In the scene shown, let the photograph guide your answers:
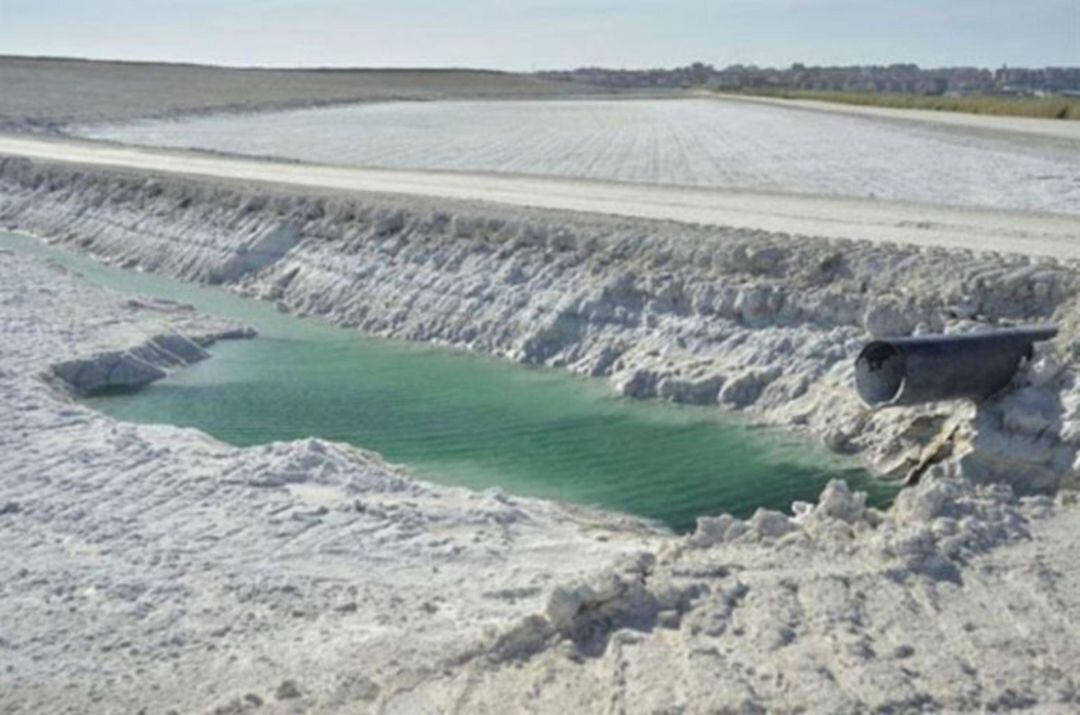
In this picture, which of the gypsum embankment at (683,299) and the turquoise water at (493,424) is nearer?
the turquoise water at (493,424)

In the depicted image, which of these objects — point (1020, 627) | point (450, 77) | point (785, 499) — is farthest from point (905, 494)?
point (450, 77)

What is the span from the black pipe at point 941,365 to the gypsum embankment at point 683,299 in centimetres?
21

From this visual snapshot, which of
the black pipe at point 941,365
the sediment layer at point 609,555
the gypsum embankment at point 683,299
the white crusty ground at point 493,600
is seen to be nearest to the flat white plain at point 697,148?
the gypsum embankment at point 683,299

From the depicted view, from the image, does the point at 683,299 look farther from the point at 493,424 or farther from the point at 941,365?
the point at 941,365

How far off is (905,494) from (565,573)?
7.94ft

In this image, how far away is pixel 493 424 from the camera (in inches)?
593

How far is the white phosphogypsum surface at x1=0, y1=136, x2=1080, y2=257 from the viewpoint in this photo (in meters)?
18.8

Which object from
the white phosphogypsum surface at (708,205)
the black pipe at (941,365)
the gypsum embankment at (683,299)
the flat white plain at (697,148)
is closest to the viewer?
the black pipe at (941,365)

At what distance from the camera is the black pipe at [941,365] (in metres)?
11.9

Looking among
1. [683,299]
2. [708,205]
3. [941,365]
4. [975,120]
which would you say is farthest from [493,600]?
[975,120]

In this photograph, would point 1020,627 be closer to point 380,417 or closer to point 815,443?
point 815,443

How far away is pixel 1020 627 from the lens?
307 inches

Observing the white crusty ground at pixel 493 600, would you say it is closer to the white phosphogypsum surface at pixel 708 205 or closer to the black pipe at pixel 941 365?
the black pipe at pixel 941 365

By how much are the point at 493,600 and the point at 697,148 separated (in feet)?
112
